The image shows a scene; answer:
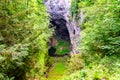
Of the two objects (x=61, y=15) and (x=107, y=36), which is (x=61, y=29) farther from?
(x=107, y=36)

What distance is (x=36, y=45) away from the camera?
13.9 metres

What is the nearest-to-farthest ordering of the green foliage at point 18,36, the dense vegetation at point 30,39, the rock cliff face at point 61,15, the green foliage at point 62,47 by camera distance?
the dense vegetation at point 30,39
the green foliage at point 18,36
the rock cliff face at point 61,15
the green foliage at point 62,47

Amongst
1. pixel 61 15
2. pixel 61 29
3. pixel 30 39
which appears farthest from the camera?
pixel 61 29

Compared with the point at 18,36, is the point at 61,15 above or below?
below

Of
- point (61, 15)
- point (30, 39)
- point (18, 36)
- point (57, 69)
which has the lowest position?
point (57, 69)

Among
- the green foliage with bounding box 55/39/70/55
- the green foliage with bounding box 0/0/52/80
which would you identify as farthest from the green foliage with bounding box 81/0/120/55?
the green foliage with bounding box 55/39/70/55

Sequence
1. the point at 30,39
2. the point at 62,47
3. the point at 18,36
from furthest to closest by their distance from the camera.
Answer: the point at 62,47
the point at 30,39
the point at 18,36

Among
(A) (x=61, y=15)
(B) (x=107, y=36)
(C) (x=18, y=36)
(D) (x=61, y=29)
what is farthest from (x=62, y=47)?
(B) (x=107, y=36)

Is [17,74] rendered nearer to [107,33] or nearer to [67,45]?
[107,33]

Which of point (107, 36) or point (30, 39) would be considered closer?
point (107, 36)

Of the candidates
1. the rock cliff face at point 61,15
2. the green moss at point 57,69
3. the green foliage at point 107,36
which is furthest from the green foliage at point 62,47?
the green foliage at point 107,36

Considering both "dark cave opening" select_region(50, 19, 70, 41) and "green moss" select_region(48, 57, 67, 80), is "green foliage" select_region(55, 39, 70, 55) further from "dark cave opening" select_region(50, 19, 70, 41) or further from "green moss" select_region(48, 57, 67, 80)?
"green moss" select_region(48, 57, 67, 80)

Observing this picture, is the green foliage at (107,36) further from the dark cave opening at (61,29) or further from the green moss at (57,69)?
the dark cave opening at (61,29)

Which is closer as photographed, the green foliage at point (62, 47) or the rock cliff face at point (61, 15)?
the rock cliff face at point (61, 15)
